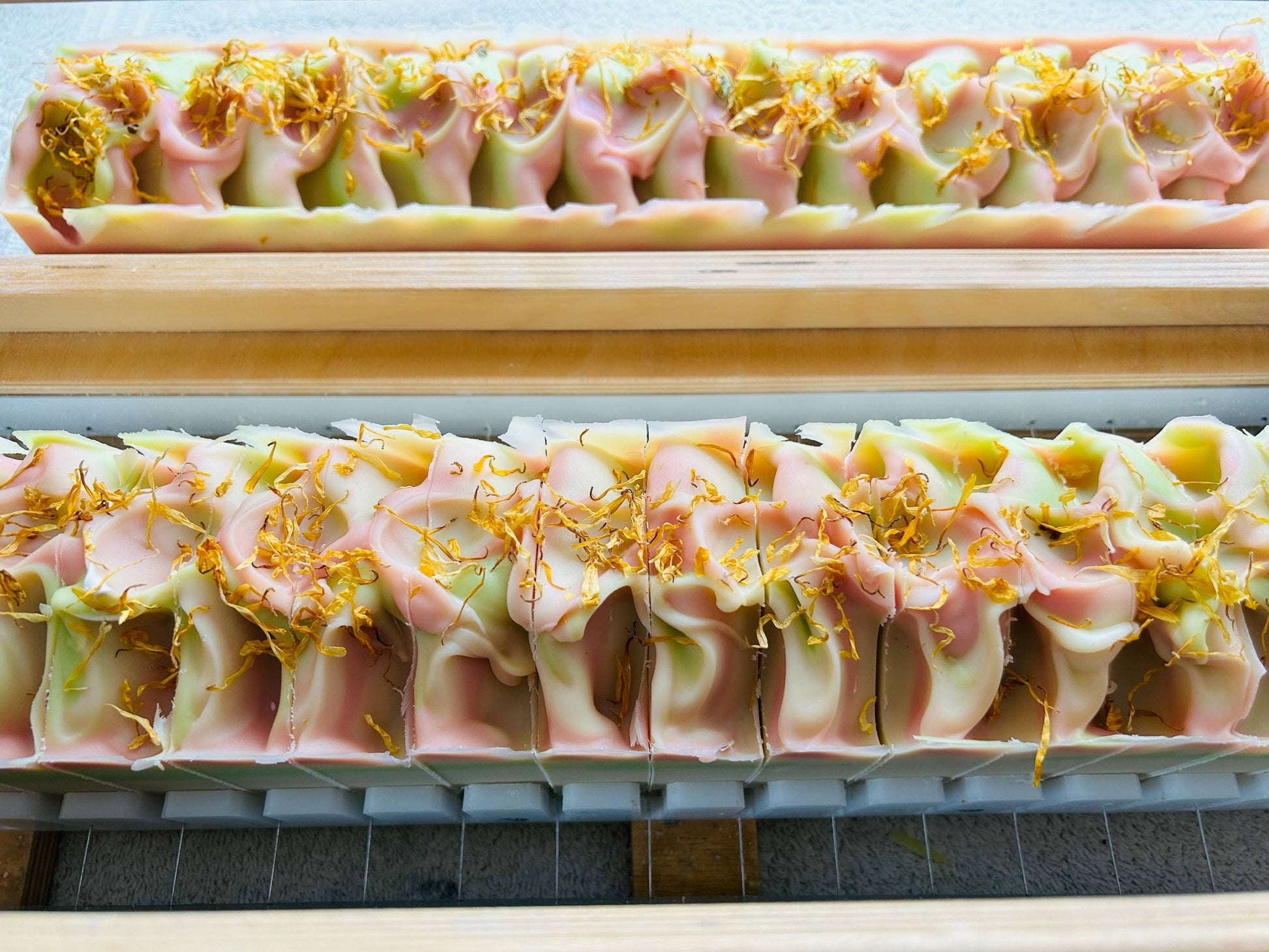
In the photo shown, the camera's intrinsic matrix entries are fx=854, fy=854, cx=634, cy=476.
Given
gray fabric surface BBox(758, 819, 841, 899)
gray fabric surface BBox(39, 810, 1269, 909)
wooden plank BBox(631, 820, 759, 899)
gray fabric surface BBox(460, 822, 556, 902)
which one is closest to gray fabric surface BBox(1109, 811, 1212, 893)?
gray fabric surface BBox(39, 810, 1269, 909)

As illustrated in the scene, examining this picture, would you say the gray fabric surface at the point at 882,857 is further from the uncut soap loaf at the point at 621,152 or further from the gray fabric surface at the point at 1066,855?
the uncut soap loaf at the point at 621,152

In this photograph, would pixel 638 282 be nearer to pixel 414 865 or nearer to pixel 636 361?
pixel 636 361

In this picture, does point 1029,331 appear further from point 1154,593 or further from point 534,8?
point 534,8

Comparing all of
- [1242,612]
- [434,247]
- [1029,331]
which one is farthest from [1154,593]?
[434,247]

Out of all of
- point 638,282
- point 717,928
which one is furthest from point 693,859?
point 638,282

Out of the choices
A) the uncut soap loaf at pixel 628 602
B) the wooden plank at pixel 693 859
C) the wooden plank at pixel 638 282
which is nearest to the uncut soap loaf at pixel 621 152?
the wooden plank at pixel 638 282

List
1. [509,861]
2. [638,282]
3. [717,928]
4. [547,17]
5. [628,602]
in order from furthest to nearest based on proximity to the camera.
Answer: [547,17] → [509,861] → [638,282] → [628,602] → [717,928]

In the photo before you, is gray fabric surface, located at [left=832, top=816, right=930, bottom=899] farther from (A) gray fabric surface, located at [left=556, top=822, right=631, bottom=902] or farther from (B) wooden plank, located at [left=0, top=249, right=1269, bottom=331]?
(B) wooden plank, located at [left=0, top=249, right=1269, bottom=331]

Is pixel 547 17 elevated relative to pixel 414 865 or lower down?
elevated
